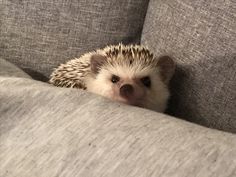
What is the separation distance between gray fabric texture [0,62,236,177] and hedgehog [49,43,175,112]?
401 mm

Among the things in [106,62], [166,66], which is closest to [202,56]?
[166,66]

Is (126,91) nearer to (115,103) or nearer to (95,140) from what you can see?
(115,103)

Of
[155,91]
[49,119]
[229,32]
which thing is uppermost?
[229,32]

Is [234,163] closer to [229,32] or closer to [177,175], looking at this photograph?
[177,175]

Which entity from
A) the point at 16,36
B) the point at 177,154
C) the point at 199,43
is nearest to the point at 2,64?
the point at 16,36

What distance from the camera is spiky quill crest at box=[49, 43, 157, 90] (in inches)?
51.6

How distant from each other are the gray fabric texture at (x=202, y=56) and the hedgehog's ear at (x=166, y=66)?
0.07 ft

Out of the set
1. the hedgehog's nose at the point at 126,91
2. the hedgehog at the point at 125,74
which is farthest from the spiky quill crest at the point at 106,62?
the hedgehog's nose at the point at 126,91

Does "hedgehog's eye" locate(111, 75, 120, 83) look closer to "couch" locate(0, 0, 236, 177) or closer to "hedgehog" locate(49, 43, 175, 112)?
"hedgehog" locate(49, 43, 175, 112)

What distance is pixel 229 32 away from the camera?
109 centimetres

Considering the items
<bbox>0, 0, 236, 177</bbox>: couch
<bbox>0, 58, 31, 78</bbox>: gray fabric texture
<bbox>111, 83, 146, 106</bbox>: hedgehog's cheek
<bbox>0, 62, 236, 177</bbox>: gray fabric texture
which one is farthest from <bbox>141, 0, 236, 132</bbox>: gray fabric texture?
<bbox>0, 58, 31, 78</bbox>: gray fabric texture

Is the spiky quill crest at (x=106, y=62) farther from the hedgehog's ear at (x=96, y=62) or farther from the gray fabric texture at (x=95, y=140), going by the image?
the gray fabric texture at (x=95, y=140)

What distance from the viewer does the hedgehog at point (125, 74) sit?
1.29m

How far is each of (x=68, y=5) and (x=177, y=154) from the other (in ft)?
2.86
